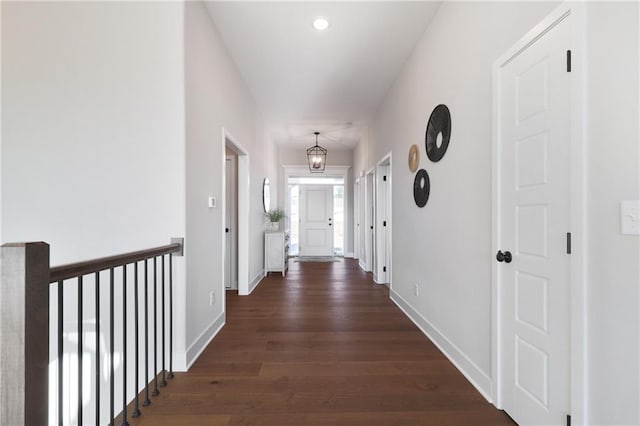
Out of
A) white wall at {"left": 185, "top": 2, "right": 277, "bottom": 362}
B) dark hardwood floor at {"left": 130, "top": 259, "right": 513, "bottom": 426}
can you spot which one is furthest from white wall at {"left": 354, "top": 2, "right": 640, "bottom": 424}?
white wall at {"left": 185, "top": 2, "right": 277, "bottom": 362}

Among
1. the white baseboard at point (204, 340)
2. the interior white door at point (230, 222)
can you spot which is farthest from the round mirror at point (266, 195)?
the white baseboard at point (204, 340)

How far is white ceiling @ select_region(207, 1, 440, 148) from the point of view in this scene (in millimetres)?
2414

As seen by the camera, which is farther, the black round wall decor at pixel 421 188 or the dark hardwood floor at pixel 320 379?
the black round wall decor at pixel 421 188

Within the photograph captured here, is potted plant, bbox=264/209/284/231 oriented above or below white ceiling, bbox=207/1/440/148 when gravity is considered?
below

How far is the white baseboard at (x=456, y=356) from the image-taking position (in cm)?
178

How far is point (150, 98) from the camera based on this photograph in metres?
2.07

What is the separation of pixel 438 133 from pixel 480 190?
2.58 ft

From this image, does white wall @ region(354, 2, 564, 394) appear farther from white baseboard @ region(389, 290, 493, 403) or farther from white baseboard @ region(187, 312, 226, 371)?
white baseboard @ region(187, 312, 226, 371)

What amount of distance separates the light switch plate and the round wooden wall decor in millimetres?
1894

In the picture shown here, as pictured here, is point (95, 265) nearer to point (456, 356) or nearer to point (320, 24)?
point (456, 356)

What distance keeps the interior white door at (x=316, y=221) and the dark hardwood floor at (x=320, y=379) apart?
15.6 feet

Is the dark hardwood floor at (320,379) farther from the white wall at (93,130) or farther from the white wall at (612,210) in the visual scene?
the white wall at (612,210)

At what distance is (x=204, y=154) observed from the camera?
7.91ft

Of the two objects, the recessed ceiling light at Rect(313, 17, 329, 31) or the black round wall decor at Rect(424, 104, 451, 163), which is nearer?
the black round wall decor at Rect(424, 104, 451, 163)
